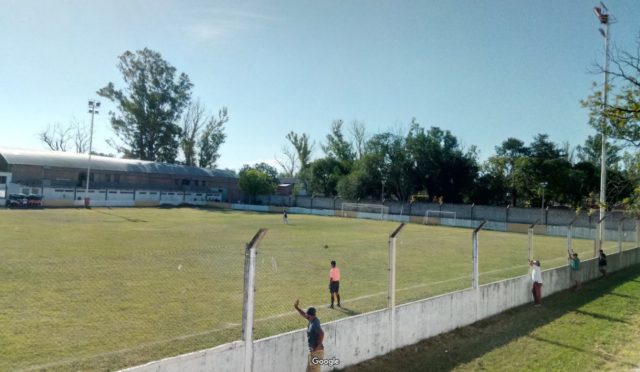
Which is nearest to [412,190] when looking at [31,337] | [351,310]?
[351,310]

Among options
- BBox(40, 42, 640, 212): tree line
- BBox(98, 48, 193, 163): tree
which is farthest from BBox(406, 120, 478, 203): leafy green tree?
BBox(98, 48, 193, 163): tree

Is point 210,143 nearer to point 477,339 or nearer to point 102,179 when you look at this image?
point 102,179

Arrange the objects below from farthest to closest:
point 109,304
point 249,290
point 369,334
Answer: point 109,304 → point 369,334 → point 249,290

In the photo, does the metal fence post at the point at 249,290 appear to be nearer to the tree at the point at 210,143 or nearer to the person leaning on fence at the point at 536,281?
the person leaning on fence at the point at 536,281

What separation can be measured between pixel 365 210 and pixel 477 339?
51.2m

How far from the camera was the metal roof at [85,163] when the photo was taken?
58.0m

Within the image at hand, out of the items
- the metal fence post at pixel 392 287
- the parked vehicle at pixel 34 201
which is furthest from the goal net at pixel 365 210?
the metal fence post at pixel 392 287

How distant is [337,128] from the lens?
306 feet

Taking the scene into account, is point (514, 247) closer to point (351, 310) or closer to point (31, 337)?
point (351, 310)

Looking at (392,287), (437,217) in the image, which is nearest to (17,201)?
(437,217)

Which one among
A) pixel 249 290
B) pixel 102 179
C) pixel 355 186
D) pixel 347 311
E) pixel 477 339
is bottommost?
pixel 477 339

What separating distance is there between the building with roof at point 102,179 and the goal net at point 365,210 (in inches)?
1051

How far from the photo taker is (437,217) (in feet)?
178

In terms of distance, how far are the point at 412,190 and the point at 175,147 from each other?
139 ft
